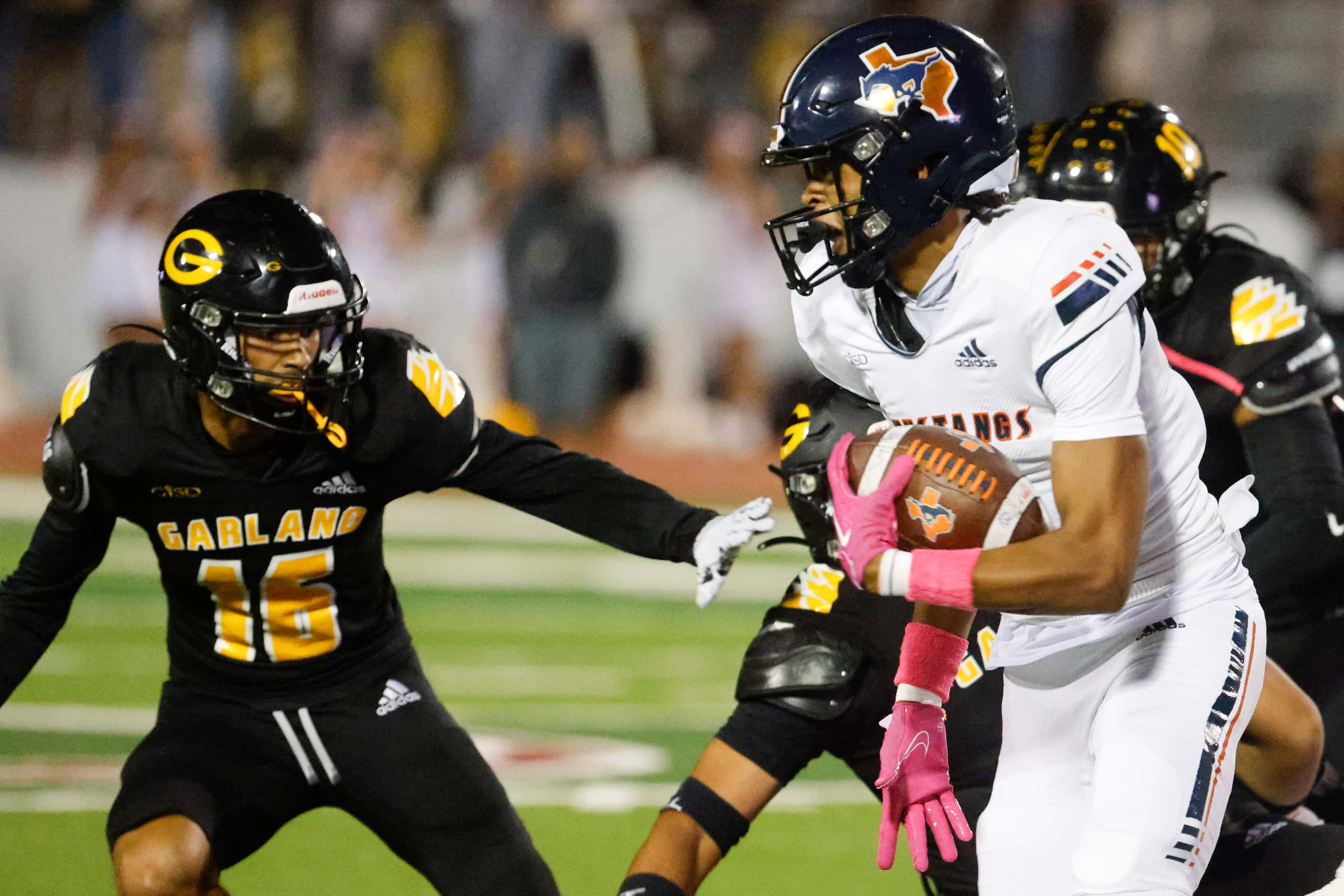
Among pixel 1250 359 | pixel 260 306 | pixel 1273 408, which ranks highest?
pixel 260 306

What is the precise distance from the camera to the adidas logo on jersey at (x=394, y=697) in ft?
12.4

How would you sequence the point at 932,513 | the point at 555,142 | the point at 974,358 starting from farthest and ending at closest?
the point at 555,142 < the point at 974,358 < the point at 932,513

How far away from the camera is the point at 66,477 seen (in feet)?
11.7

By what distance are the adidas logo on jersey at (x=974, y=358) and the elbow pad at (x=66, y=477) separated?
1759 mm

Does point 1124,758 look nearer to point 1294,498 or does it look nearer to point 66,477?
point 1294,498

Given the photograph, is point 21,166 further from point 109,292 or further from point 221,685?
point 221,685

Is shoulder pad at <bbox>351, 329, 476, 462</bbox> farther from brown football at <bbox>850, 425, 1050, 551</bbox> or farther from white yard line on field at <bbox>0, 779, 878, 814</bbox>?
white yard line on field at <bbox>0, 779, 878, 814</bbox>

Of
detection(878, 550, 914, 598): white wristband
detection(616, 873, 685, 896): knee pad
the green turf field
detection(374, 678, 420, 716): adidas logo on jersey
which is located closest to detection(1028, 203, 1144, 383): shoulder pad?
detection(878, 550, 914, 598): white wristband

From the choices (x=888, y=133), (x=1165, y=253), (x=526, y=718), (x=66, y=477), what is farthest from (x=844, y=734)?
(x=526, y=718)

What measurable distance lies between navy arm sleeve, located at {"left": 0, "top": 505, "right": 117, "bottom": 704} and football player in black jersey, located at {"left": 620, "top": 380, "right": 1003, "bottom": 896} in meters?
1.33

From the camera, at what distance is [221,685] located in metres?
3.79

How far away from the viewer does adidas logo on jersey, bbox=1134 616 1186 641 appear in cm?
314

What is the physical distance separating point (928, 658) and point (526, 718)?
3.32 metres

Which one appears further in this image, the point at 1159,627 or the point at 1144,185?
the point at 1144,185
